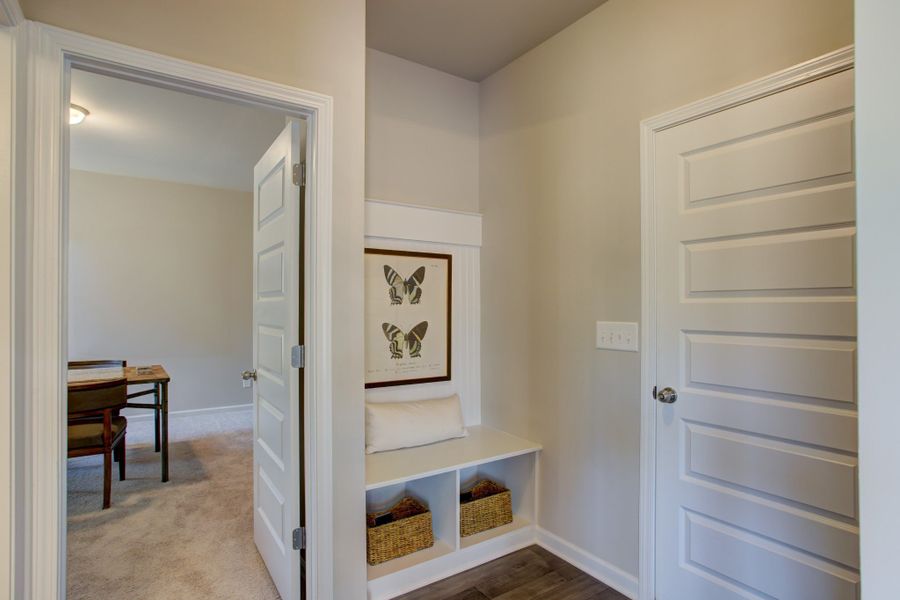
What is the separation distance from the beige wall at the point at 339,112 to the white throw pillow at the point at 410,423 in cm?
51

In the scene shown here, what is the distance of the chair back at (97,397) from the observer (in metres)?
2.73

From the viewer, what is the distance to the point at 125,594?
6.76 ft

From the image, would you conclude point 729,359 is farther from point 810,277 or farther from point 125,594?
point 125,594

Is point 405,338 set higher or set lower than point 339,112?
lower

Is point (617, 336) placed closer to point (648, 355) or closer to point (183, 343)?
point (648, 355)

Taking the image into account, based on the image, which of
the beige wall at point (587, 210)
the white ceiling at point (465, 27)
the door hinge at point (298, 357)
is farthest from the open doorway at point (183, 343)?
the beige wall at point (587, 210)

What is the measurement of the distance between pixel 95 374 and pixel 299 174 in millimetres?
2663

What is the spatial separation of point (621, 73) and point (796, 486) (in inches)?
69.1

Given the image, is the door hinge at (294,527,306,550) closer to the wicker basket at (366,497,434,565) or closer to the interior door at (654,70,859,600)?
the wicker basket at (366,497,434,565)

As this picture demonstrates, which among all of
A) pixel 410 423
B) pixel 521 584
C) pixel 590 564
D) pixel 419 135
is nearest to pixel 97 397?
pixel 410 423

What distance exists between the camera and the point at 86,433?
2.86 m

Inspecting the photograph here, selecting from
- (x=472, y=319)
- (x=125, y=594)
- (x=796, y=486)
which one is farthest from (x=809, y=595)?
(x=125, y=594)

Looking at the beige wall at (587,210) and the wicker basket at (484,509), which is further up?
the beige wall at (587,210)

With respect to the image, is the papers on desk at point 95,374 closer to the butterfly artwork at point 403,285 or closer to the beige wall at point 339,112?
the butterfly artwork at point 403,285
